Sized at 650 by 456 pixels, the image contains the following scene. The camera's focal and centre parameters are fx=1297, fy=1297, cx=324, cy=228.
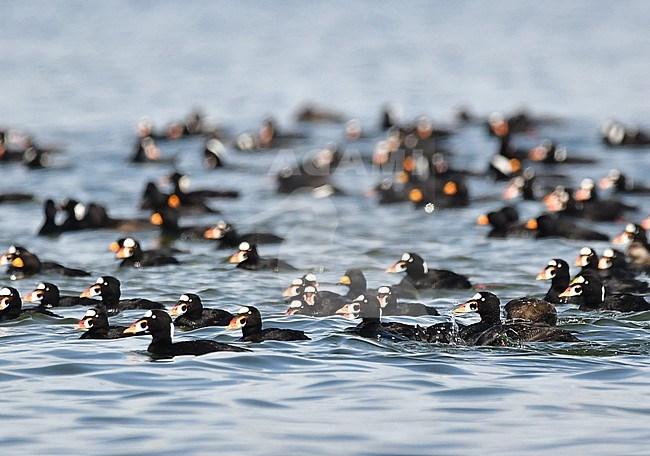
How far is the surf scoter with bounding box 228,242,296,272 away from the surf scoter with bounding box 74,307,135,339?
4.46 meters

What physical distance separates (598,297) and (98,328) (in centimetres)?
571

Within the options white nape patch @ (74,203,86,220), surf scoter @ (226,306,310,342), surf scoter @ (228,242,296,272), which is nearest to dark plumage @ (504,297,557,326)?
surf scoter @ (226,306,310,342)

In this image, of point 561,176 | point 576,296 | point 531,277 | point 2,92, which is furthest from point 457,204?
point 2,92

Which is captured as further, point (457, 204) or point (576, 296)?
point (457, 204)

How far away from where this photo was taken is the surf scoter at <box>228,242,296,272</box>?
17.9 meters

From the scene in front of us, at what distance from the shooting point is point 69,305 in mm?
15422

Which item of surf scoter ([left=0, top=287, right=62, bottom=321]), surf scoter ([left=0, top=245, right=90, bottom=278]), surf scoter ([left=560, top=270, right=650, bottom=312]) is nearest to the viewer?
surf scoter ([left=0, top=287, right=62, bottom=321])

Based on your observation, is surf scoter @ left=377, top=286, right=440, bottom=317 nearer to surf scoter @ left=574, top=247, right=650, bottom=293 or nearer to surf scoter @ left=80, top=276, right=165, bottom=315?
surf scoter @ left=574, top=247, right=650, bottom=293

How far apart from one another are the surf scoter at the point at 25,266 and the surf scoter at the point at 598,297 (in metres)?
6.91

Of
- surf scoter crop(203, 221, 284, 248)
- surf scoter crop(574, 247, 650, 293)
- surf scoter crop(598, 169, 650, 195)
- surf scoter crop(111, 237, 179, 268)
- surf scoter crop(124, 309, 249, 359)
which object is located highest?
surf scoter crop(598, 169, 650, 195)

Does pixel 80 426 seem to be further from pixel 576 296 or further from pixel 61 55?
pixel 61 55

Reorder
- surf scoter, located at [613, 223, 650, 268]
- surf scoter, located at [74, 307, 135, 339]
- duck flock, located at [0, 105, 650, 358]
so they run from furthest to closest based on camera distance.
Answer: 1. surf scoter, located at [613, 223, 650, 268]
2. duck flock, located at [0, 105, 650, 358]
3. surf scoter, located at [74, 307, 135, 339]

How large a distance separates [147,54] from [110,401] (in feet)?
152

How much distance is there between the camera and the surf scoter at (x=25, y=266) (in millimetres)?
17641
